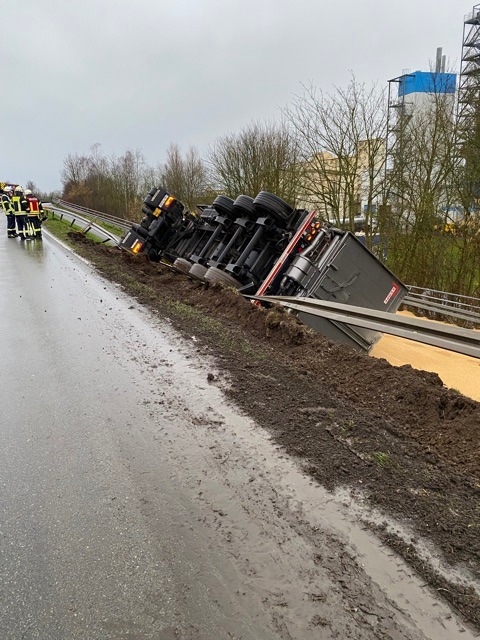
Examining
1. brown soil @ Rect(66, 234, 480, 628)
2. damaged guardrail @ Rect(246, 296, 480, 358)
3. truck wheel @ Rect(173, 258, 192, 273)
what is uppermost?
damaged guardrail @ Rect(246, 296, 480, 358)

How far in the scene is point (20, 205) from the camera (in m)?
18.5

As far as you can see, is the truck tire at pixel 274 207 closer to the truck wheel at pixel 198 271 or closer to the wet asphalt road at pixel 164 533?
the truck wheel at pixel 198 271

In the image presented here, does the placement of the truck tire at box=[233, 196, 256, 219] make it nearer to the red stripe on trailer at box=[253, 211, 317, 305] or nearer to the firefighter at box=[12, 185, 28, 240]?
the red stripe on trailer at box=[253, 211, 317, 305]

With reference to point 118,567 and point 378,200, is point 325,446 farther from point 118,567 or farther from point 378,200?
point 378,200

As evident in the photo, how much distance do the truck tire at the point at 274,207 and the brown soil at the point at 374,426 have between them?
10.2ft

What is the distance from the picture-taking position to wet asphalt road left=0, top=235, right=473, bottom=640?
1919mm

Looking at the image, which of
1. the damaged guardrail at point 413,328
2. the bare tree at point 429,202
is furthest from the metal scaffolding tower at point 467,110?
the damaged guardrail at point 413,328

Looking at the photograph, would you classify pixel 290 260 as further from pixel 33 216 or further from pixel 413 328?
pixel 33 216

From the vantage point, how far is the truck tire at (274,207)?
29.4 feet

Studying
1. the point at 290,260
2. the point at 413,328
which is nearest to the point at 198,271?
the point at 290,260

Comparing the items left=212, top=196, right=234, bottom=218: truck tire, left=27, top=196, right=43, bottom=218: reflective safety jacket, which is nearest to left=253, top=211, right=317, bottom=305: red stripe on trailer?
left=212, top=196, right=234, bottom=218: truck tire

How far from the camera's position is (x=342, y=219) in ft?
61.7

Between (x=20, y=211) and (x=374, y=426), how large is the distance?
18688 millimetres

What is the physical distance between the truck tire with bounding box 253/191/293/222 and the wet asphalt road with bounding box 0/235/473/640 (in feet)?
17.4
